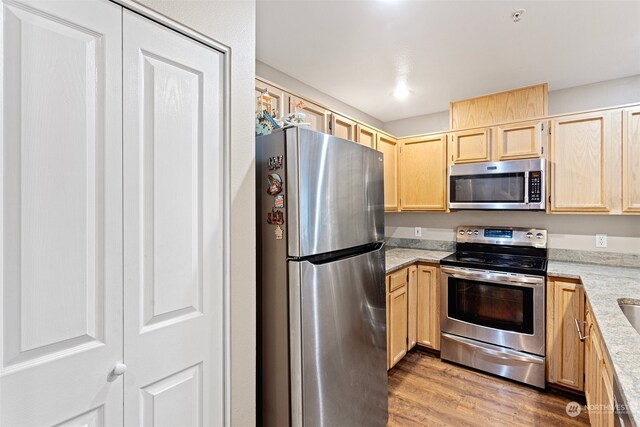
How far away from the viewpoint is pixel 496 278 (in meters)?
2.54

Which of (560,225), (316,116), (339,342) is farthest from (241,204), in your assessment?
(560,225)

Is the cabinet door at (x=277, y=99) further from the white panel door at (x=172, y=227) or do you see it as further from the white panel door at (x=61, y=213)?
the white panel door at (x=61, y=213)

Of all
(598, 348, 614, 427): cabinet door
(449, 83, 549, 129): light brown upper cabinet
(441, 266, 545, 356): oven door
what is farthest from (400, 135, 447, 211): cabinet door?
(598, 348, 614, 427): cabinet door

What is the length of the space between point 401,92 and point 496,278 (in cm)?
184

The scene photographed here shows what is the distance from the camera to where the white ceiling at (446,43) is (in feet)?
5.75

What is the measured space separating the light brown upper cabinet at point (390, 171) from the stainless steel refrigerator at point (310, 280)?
4.98 ft

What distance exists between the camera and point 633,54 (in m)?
2.22

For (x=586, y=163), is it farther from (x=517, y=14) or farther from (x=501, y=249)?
(x=517, y=14)

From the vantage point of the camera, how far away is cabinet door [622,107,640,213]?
90.4 inches

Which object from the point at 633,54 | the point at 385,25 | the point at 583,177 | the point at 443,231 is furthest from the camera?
the point at 443,231

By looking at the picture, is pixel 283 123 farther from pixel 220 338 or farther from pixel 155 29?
pixel 220 338

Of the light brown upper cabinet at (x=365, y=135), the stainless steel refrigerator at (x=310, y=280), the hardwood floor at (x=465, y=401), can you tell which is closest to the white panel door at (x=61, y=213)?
the stainless steel refrigerator at (x=310, y=280)

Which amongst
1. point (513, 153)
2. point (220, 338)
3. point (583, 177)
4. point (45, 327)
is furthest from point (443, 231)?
point (45, 327)

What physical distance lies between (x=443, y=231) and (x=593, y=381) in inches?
75.3
